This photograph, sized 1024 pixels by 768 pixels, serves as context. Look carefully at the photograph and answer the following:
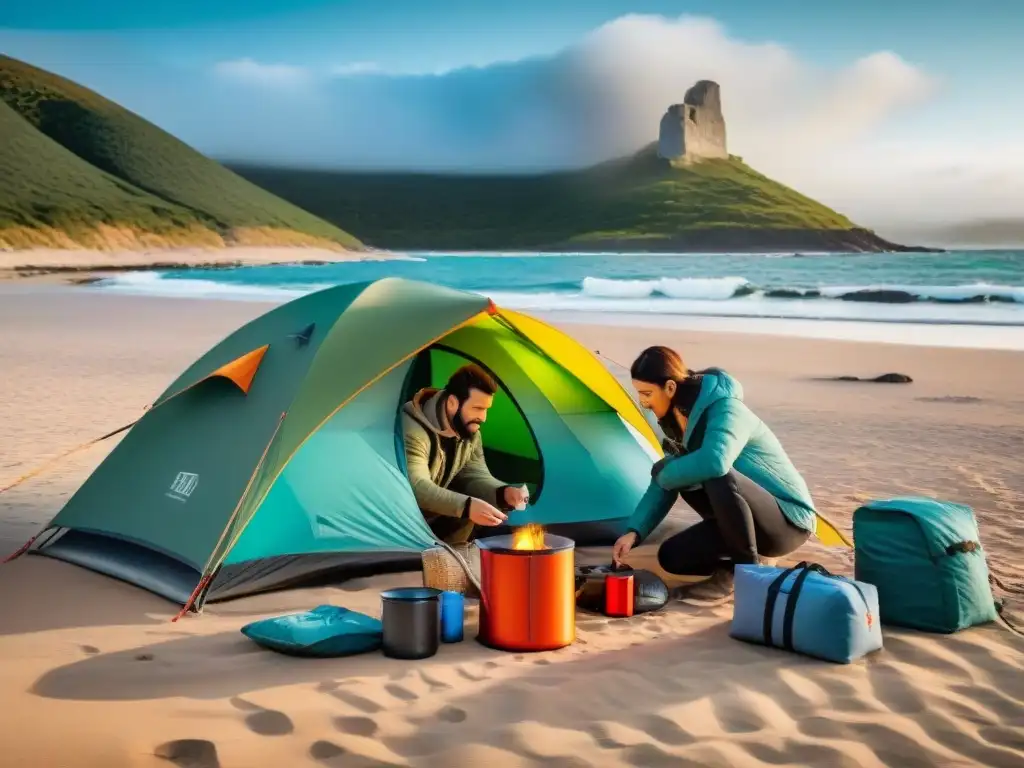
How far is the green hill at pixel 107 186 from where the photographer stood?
78.0 meters

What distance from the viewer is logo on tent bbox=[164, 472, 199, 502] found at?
5.24m

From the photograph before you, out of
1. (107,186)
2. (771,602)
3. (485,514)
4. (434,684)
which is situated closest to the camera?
(434,684)

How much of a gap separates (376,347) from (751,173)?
14031 cm

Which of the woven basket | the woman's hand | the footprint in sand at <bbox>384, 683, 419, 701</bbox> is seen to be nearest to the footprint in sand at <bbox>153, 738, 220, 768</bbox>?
the footprint in sand at <bbox>384, 683, 419, 701</bbox>

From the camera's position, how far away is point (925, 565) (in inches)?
178

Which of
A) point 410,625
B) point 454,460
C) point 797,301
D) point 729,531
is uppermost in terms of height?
point 797,301

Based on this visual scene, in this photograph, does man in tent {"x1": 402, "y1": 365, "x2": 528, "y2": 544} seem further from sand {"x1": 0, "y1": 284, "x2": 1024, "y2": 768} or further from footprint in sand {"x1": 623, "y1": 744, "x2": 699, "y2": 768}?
footprint in sand {"x1": 623, "y1": 744, "x2": 699, "y2": 768}

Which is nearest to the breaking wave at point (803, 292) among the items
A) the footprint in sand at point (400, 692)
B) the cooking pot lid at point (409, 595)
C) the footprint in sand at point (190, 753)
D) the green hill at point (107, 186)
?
the cooking pot lid at point (409, 595)

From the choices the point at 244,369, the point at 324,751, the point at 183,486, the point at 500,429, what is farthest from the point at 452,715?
the point at 500,429

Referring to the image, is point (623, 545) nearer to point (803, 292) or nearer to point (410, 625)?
point (410, 625)

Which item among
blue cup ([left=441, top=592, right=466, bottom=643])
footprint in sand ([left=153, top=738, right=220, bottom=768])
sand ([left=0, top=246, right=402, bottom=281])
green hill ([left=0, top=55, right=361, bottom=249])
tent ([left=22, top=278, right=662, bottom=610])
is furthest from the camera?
green hill ([left=0, top=55, right=361, bottom=249])

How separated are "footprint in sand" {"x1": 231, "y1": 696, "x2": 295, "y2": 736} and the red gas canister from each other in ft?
5.53

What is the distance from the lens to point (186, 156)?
118 m

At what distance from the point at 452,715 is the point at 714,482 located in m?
1.68
